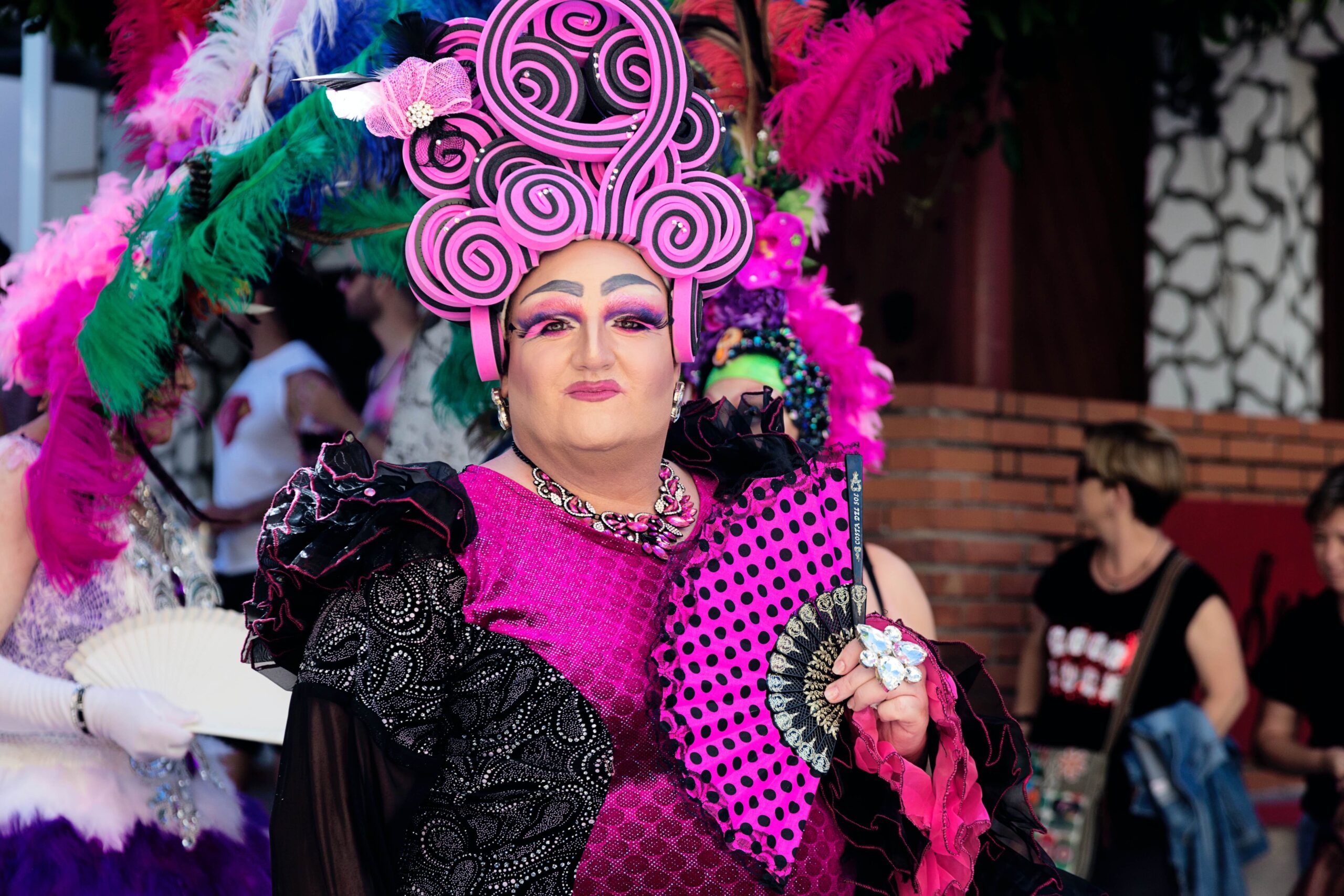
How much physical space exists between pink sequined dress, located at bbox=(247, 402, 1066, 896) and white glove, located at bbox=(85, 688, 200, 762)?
3.15ft

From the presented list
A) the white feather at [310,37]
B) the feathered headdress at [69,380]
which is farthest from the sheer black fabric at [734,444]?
the feathered headdress at [69,380]

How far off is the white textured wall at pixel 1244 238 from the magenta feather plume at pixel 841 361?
3.24 metres

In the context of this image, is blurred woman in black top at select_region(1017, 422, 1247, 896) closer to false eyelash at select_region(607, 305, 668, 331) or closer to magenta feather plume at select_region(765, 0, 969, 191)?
magenta feather plume at select_region(765, 0, 969, 191)

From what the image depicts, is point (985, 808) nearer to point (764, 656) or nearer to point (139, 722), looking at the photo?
point (764, 656)

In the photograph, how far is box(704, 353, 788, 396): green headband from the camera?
129 inches

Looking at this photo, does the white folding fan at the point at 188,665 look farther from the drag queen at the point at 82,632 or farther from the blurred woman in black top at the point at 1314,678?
the blurred woman in black top at the point at 1314,678

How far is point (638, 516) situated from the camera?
2.19 metres

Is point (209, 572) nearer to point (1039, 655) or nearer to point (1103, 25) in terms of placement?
point (1039, 655)

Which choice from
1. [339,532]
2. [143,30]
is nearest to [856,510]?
[339,532]

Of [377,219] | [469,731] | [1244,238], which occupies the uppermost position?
[1244,238]

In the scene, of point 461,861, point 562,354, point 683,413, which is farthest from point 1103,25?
point 461,861

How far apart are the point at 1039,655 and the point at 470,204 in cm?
322

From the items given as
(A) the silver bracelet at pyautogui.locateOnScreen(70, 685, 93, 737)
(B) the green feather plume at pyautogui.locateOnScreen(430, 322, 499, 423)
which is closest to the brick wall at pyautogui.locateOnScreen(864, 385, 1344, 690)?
(B) the green feather plume at pyautogui.locateOnScreen(430, 322, 499, 423)

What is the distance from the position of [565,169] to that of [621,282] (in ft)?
0.63
